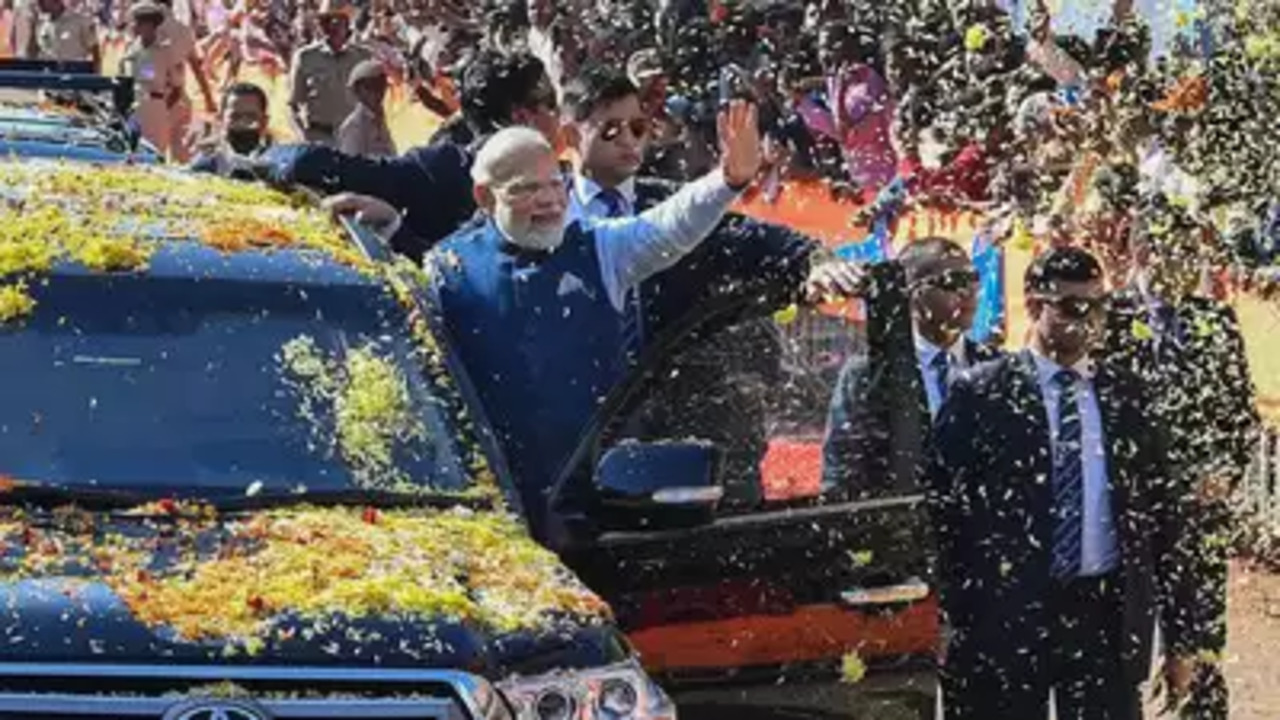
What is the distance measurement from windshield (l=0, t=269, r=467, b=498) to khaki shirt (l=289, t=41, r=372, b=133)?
410 inches

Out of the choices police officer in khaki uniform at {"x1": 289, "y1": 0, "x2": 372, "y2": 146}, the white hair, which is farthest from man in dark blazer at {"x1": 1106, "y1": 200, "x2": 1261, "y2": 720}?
police officer in khaki uniform at {"x1": 289, "y1": 0, "x2": 372, "y2": 146}

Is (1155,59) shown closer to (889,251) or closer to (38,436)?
(889,251)

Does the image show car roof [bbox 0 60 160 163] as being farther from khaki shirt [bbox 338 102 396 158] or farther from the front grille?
khaki shirt [bbox 338 102 396 158]

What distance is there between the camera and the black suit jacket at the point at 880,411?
7148 millimetres

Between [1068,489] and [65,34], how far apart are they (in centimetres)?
1544

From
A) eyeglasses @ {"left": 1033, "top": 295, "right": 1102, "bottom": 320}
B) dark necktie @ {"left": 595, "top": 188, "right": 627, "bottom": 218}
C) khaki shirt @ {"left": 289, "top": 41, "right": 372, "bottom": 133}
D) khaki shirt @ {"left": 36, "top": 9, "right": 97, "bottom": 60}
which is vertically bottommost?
eyeglasses @ {"left": 1033, "top": 295, "right": 1102, "bottom": 320}

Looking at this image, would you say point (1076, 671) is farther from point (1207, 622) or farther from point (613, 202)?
point (613, 202)

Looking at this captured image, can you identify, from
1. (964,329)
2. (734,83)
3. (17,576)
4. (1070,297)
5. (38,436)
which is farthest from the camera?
(734,83)

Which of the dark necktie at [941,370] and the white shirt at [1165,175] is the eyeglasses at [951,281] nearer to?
the dark necktie at [941,370]

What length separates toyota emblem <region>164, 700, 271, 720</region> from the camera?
17.4 ft

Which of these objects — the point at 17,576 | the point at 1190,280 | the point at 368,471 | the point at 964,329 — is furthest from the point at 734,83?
the point at 17,576

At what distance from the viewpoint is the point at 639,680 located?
223 inches

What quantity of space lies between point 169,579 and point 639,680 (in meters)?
0.91

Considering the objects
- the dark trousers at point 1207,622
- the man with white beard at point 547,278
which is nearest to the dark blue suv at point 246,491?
the man with white beard at point 547,278
